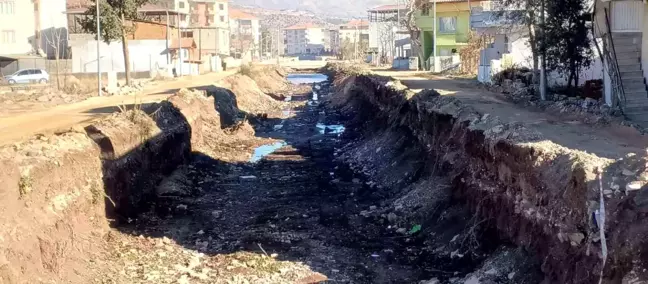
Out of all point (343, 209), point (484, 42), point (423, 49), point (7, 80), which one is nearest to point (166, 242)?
point (343, 209)

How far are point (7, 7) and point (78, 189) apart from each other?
60.9 meters

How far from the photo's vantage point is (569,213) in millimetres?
10164

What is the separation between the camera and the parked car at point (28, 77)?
52312 mm

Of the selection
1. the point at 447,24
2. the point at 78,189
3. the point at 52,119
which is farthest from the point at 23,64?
the point at 78,189

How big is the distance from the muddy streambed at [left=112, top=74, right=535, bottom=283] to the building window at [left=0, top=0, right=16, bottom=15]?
50736 millimetres

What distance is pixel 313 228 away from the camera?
17.2 metres

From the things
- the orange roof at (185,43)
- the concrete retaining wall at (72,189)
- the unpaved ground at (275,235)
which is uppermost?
the orange roof at (185,43)

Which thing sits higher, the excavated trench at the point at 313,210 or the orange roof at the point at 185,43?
the orange roof at the point at 185,43

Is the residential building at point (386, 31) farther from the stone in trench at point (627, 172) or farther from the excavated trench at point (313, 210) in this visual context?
the stone in trench at point (627, 172)

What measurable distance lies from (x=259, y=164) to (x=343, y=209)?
7708 millimetres

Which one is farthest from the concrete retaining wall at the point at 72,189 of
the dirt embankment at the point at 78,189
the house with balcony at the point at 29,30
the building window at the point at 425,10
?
the house with balcony at the point at 29,30

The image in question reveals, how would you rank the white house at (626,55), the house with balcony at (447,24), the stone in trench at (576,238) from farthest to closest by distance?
the house with balcony at (447,24), the white house at (626,55), the stone in trench at (576,238)

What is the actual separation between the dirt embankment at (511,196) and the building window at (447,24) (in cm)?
4069

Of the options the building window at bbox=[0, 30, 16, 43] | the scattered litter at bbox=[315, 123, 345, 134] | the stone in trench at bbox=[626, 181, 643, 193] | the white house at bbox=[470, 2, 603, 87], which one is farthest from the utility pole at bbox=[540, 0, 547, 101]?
the building window at bbox=[0, 30, 16, 43]
